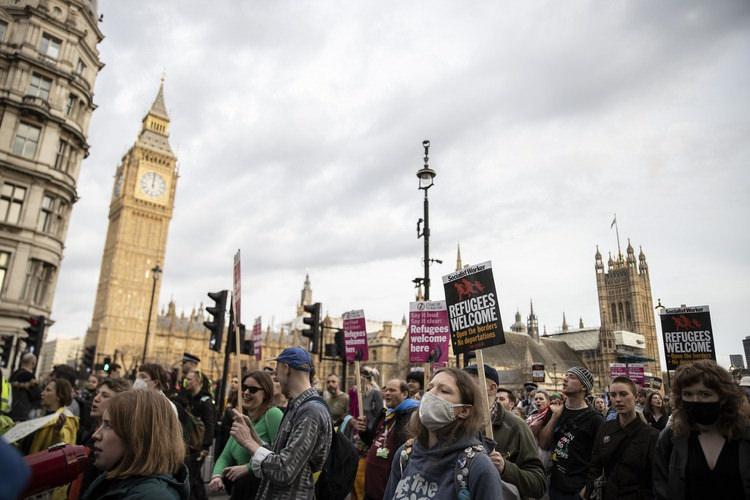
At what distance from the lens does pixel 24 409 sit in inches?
338

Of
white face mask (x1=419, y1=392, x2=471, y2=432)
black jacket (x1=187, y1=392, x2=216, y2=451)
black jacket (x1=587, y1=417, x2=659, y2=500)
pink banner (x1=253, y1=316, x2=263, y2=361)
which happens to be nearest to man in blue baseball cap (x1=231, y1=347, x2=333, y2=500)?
white face mask (x1=419, y1=392, x2=471, y2=432)

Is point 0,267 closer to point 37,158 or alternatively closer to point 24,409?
point 37,158

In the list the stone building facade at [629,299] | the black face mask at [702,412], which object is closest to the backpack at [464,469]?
the black face mask at [702,412]

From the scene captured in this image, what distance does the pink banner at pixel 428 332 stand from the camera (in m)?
10.9

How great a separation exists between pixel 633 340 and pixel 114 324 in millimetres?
83492

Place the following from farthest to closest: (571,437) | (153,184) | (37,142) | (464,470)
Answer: (153,184) < (37,142) < (571,437) < (464,470)

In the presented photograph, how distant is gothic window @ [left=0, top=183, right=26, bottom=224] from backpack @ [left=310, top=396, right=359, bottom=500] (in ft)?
69.9

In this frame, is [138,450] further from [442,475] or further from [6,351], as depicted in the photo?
[6,351]

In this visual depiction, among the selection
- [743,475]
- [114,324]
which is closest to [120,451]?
[743,475]

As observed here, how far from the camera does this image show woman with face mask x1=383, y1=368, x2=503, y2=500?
8.30 feet

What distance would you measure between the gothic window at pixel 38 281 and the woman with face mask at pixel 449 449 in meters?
22.2

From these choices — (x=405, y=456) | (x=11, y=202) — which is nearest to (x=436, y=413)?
(x=405, y=456)

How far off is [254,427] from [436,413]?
Answer: 7.88ft

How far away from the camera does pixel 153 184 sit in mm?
83500
